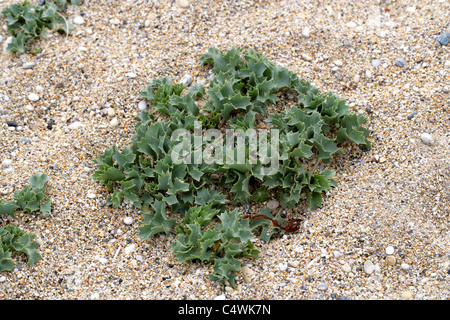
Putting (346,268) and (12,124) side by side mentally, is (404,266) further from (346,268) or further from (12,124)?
(12,124)

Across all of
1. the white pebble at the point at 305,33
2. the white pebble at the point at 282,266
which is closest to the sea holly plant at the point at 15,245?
the white pebble at the point at 282,266

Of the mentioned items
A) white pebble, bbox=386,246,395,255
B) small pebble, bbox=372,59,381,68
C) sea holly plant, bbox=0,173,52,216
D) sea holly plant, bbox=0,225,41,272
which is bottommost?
white pebble, bbox=386,246,395,255

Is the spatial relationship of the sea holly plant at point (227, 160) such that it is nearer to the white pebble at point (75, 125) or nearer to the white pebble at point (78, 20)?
the white pebble at point (75, 125)

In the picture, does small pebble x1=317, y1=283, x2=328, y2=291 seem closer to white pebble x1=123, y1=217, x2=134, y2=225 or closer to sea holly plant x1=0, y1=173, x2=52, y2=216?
white pebble x1=123, y1=217, x2=134, y2=225

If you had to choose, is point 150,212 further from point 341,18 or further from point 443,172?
point 341,18

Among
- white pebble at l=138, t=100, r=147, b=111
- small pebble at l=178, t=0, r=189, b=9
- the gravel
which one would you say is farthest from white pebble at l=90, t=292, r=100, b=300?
small pebble at l=178, t=0, r=189, b=9
